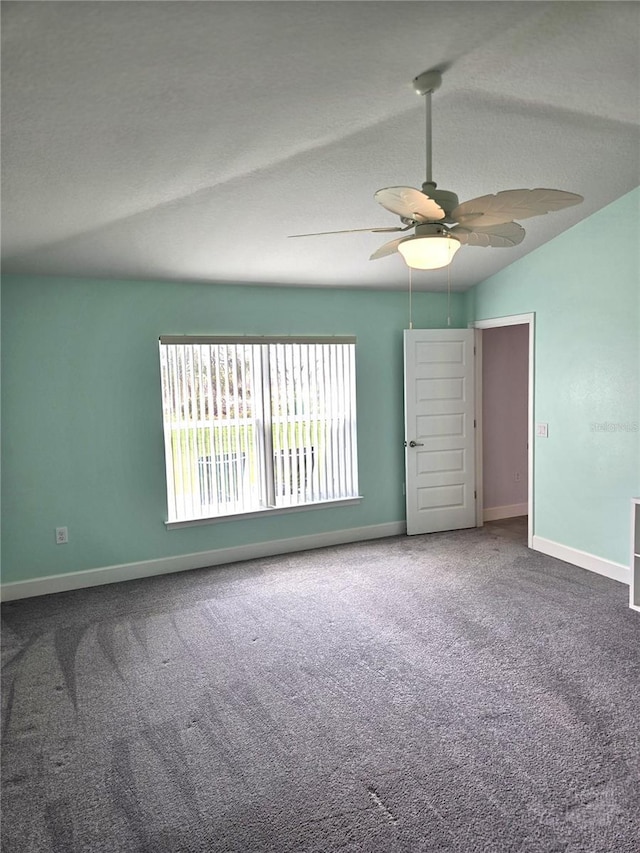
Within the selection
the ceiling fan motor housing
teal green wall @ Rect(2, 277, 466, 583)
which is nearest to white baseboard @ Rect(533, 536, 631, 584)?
teal green wall @ Rect(2, 277, 466, 583)

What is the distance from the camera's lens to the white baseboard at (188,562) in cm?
413

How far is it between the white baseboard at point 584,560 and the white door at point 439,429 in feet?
2.97

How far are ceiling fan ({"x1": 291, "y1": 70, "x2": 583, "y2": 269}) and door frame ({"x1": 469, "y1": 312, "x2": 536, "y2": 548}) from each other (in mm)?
2507

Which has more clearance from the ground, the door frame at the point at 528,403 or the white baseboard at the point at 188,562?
the door frame at the point at 528,403

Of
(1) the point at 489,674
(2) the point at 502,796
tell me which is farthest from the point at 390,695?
(2) the point at 502,796

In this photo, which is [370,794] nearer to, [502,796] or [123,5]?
[502,796]

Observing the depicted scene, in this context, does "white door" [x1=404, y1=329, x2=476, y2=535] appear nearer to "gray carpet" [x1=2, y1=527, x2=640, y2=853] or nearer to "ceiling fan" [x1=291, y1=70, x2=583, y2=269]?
"gray carpet" [x1=2, y1=527, x2=640, y2=853]

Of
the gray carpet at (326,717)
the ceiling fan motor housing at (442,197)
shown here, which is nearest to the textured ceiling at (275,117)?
the ceiling fan motor housing at (442,197)

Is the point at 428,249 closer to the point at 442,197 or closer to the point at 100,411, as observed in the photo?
the point at 442,197

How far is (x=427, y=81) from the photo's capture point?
2.36 metres

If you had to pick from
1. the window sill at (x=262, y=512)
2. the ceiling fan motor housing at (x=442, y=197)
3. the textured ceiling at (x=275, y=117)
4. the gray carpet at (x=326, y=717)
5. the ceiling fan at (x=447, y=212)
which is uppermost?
the textured ceiling at (x=275, y=117)

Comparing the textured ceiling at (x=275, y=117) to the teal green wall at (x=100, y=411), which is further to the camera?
the teal green wall at (x=100, y=411)

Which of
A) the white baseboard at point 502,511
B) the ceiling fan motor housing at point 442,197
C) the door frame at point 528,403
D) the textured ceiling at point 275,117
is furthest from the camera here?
the white baseboard at point 502,511

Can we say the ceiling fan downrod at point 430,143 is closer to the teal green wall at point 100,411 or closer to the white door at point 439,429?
the teal green wall at point 100,411
